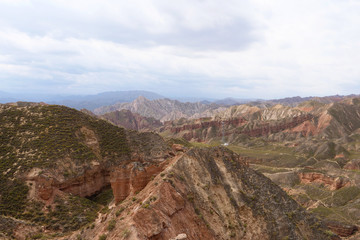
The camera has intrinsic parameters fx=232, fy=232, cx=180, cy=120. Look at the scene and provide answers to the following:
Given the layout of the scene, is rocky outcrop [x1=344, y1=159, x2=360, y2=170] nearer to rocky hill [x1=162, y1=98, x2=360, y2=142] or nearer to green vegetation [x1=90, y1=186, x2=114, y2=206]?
rocky hill [x1=162, y1=98, x2=360, y2=142]

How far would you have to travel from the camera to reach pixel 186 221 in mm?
19766

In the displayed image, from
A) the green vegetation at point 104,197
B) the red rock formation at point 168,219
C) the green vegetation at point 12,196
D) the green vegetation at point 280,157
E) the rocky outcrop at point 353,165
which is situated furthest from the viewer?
the green vegetation at point 280,157

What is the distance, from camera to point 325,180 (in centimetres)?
6781

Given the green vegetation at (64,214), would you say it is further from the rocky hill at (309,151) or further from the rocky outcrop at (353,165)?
the rocky outcrop at (353,165)

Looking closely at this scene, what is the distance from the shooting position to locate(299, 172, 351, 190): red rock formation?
64375mm

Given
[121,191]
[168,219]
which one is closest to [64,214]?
[121,191]

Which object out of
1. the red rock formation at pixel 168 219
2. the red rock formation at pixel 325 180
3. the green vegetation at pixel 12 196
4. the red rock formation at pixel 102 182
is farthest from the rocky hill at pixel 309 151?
the green vegetation at pixel 12 196

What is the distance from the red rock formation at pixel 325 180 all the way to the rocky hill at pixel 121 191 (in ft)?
154

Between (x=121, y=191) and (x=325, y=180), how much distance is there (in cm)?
6434

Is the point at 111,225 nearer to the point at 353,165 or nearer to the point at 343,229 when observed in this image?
the point at 343,229

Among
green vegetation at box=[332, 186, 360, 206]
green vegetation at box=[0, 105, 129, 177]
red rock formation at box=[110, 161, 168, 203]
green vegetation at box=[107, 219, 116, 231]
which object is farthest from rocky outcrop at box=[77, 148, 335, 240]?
green vegetation at box=[332, 186, 360, 206]

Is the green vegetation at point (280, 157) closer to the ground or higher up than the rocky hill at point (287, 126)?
closer to the ground

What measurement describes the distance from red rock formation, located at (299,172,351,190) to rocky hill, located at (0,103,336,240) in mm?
46968

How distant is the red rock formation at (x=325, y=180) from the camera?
211ft
